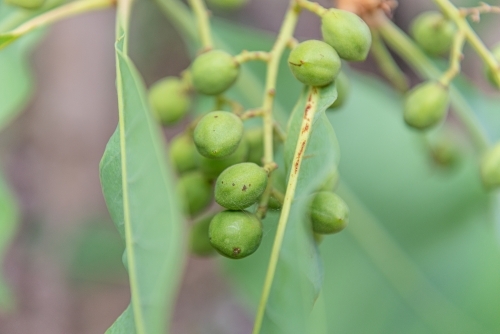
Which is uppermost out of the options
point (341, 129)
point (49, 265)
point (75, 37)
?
point (341, 129)

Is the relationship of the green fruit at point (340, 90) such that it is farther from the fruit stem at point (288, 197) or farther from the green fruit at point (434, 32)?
the green fruit at point (434, 32)

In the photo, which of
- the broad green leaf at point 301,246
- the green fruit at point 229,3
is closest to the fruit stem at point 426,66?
→ the green fruit at point 229,3

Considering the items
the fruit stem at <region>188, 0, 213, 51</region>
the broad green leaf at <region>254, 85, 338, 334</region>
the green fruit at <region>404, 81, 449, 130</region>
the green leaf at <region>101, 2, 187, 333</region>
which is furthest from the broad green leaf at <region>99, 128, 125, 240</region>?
the green fruit at <region>404, 81, 449, 130</region>

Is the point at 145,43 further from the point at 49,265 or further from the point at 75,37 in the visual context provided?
the point at 49,265

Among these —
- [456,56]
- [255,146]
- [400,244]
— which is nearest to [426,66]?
[456,56]

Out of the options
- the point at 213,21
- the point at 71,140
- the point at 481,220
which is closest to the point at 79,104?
the point at 71,140

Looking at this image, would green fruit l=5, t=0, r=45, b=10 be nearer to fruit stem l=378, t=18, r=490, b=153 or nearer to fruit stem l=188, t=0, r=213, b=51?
fruit stem l=188, t=0, r=213, b=51
